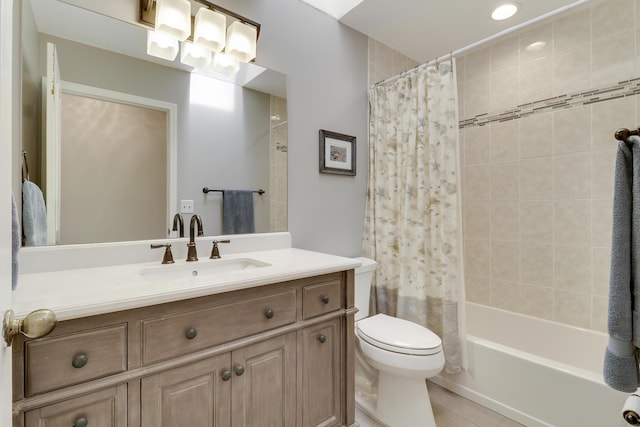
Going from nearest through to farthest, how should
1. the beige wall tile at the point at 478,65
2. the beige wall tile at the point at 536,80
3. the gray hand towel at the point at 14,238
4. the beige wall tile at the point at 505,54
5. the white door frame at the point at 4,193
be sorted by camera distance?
the white door frame at the point at 4,193, the gray hand towel at the point at 14,238, the beige wall tile at the point at 536,80, the beige wall tile at the point at 505,54, the beige wall tile at the point at 478,65

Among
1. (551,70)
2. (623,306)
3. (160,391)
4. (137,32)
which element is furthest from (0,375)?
(551,70)

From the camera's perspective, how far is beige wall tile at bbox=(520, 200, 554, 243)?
2.16 meters

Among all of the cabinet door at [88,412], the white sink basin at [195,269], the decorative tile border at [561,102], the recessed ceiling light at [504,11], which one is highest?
the recessed ceiling light at [504,11]

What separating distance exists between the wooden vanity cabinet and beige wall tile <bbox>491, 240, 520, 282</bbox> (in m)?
1.59

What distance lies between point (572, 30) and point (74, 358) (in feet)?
10.0

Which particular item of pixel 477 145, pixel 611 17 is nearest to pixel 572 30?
pixel 611 17

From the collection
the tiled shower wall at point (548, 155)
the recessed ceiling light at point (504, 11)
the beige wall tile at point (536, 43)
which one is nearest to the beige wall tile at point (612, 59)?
the tiled shower wall at point (548, 155)

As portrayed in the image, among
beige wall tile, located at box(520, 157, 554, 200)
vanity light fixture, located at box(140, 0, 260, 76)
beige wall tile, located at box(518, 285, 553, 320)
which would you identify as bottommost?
beige wall tile, located at box(518, 285, 553, 320)

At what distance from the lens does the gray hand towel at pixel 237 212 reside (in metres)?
1.65

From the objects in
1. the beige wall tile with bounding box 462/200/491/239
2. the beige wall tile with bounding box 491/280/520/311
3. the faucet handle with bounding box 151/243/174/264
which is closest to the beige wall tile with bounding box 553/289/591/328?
the beige wall tile with bounding box 491/280/520/311

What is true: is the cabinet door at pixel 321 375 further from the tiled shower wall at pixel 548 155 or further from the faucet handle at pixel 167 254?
the tiled shower wall at pixel 548 155

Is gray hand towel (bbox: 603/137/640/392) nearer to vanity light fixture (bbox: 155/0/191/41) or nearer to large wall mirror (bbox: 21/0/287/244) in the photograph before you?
large wall mirror (bbox: 21/0/287/244)

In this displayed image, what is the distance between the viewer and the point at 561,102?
2096 mm

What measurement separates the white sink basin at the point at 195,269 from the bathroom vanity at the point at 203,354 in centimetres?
3
